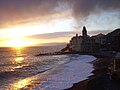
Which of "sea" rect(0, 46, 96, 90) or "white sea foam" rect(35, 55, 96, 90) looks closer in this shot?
"white sea foam" rect(35, 55, 96, 90)

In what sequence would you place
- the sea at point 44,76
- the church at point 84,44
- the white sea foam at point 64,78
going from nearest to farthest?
the white sea foam at point 64,78
the sea at point 44,76
the church at point 84,44

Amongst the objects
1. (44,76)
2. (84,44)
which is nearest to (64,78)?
(44,76)

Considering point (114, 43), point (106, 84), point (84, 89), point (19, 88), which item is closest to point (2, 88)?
point (19, 88)

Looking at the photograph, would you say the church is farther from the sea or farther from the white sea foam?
the white sea foam

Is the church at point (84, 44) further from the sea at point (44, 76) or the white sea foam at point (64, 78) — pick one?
the white sea foam at point (64, 78)

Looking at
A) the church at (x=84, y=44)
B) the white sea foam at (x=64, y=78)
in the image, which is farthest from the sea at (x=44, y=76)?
the church at (x=84, y=44)

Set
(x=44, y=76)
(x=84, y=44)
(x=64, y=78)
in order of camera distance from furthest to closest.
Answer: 1. (x=84, y=44)
2. (x=44, y=76)
3. (x=64, y=78)

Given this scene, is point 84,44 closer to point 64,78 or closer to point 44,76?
point 44,76

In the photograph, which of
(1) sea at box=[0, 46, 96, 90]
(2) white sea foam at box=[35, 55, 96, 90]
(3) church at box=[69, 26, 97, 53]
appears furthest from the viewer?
(3) church at box=[69, 26, 97, 53]

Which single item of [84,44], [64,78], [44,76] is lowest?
[44,76]

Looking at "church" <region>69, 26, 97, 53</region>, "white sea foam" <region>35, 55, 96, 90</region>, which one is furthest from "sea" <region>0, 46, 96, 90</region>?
"church" <region>69, 26, 97, 53</region>

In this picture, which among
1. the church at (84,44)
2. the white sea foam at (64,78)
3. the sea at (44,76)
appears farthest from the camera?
the church at (84,44)

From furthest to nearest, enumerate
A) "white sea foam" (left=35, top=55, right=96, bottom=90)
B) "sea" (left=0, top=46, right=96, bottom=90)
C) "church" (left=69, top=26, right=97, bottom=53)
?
1. "church" (left=69, top=26, right=97, bottom=53)
2. "sea" (left=0, top=46, right=96, bottom=90)
3. "white sea foam" (left=35, top=55, right=96, bottom=90)

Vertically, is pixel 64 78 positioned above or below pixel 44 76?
above
